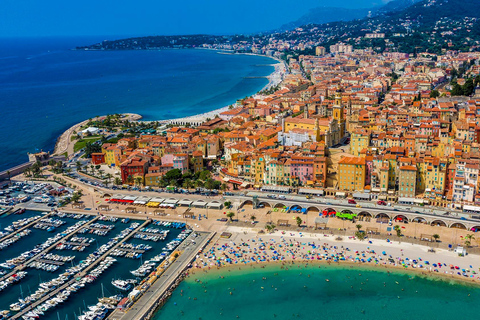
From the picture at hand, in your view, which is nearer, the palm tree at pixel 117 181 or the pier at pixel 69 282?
the pier at pixel 69 282

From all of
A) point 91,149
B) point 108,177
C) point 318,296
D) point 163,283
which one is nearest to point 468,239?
point 318,296

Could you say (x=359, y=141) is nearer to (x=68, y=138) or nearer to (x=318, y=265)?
(x=318, y=265)

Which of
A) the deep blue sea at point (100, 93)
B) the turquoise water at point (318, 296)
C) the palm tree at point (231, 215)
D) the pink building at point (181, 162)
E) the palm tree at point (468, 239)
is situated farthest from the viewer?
the deep blue sea at point (100, 93)

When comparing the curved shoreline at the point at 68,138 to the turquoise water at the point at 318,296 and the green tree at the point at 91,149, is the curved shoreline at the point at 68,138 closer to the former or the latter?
the green tree at the point at 91,149

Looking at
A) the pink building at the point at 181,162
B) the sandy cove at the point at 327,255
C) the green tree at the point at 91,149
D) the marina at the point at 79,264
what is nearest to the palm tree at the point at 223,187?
the pink building at the point at 181,162

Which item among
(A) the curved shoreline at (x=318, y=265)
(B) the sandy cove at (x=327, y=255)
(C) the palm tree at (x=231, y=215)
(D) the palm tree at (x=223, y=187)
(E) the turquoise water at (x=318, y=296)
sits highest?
(D) the palm tree at (x=223, y=187)

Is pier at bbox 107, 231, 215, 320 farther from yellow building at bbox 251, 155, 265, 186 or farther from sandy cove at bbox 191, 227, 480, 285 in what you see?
yellow building at bbox 251, 155, 265, 186
